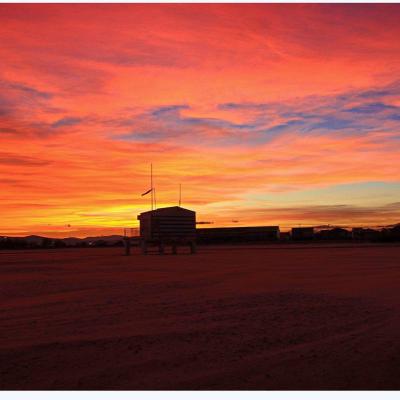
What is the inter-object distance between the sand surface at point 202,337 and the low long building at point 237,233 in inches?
2319

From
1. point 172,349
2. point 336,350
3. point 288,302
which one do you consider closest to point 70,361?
point 172,349

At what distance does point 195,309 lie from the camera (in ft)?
24.4

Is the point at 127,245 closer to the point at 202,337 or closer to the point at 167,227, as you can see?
the point at 167,227

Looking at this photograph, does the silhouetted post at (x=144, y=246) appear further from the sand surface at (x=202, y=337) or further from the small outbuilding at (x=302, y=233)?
the small outbuilding at (x=302, y=233)

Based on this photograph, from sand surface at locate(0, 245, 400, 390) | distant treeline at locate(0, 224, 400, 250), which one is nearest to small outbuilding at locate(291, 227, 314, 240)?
distant treeline at locate(0, 224, 400, 250)

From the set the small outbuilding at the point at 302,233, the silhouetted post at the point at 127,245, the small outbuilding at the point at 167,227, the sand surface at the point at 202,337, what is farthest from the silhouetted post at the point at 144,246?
the small outbuilding at the point at 302,233

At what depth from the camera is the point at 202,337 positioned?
5641 millimetres

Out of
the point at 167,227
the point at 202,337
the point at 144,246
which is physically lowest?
the point at 202,337

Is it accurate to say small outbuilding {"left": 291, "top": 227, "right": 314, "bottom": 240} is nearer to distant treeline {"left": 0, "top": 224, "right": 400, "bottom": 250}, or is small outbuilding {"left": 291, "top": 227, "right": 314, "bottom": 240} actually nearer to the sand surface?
distant treeline {"left": 0, "top": 224, "right": 400, "bottom": 250}

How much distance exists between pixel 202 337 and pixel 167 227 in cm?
2500

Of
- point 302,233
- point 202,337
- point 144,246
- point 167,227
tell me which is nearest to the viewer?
point 202,337

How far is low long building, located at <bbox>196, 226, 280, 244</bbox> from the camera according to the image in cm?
6873

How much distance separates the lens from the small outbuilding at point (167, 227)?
30.2 m

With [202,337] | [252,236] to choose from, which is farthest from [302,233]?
[202,337]
